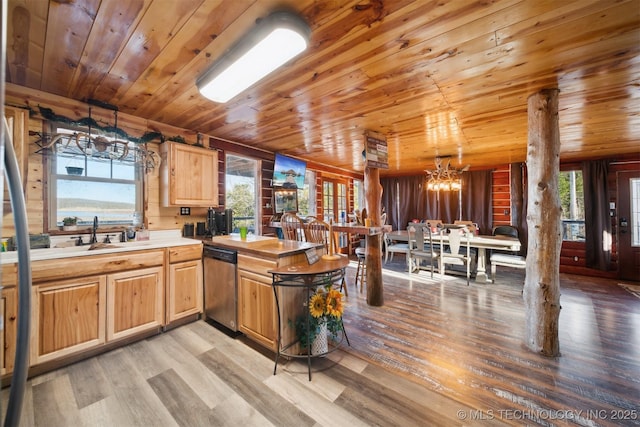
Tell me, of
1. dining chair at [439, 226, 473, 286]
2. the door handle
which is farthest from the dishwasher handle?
the door handle

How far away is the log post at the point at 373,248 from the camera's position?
350 cm

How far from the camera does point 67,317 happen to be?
2.25 m

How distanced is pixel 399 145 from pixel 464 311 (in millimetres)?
2580

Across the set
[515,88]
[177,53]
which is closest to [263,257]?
[177,53]

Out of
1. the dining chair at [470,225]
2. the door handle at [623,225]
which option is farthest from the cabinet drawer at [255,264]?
the door handle at [623,225]

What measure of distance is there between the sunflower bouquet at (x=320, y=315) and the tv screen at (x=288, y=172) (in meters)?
2.76

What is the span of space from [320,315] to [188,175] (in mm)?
2349

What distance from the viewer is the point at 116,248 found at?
2.53 meters

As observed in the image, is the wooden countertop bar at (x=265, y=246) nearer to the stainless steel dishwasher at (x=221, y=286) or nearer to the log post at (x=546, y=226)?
the stainless steel dishwasher at (x=221, y=286)

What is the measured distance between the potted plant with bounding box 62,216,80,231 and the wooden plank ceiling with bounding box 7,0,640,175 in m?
1.20

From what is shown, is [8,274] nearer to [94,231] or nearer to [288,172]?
[94,231]

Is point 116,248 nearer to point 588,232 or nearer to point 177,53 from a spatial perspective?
point 177,53

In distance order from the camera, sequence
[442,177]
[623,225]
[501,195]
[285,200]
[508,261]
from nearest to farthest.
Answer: [508,261] < [285,200] < [623,225] < [442,177] < [501,195]


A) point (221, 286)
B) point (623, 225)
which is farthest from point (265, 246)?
point (623, 225)
